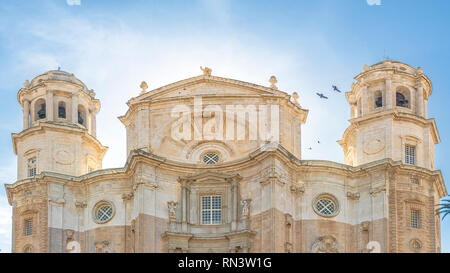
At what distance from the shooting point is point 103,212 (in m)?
64.1

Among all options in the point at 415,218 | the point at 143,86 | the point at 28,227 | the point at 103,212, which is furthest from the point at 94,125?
the point at 415,218

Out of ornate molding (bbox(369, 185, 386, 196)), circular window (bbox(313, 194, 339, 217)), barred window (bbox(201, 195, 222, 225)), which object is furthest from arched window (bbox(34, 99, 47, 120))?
ornate molding (bbox(369, 185, 386, 196))

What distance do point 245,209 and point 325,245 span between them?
581cm

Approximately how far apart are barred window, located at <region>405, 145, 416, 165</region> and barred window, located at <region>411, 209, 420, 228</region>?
3.96 meters

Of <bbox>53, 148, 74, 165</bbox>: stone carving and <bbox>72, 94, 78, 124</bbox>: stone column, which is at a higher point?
<bbox>72, 94, 78, 124</bbox>: stone column

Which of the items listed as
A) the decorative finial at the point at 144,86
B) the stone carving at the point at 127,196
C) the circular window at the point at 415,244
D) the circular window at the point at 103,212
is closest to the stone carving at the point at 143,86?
the decorative finial at the point at 144,86

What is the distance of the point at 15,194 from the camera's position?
65562 mm

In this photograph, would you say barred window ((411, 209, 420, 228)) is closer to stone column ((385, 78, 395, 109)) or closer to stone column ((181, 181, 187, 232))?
stone column ((385, 78, 395, 109))

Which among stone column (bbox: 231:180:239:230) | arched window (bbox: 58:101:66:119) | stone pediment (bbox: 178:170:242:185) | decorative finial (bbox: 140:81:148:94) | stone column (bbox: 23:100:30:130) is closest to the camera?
stone column (bbox: 231:180:239:230)

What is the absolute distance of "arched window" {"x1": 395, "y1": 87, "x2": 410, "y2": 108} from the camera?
6638 centimetres

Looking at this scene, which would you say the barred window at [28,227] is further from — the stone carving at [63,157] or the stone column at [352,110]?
the stone column at [352,110]
